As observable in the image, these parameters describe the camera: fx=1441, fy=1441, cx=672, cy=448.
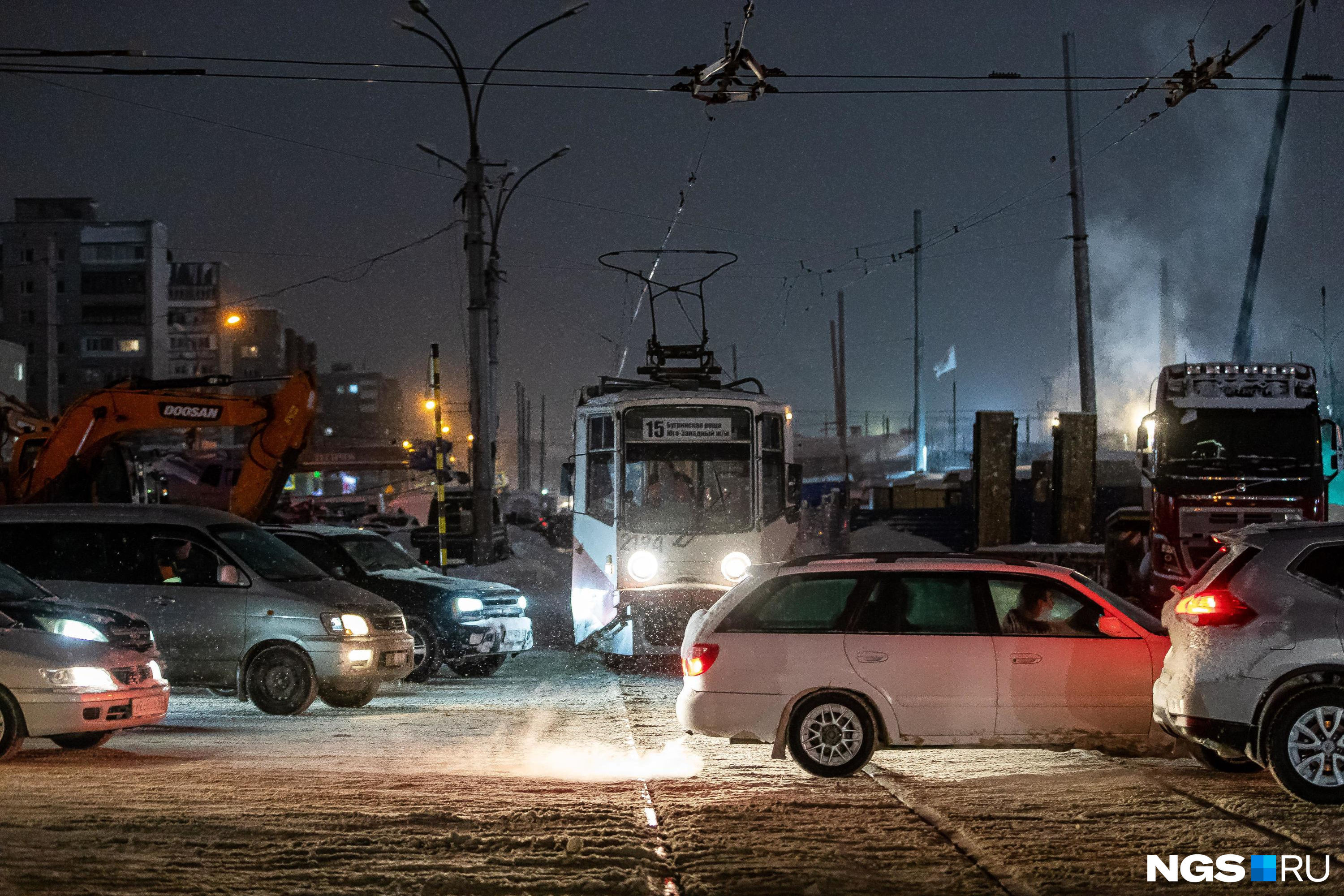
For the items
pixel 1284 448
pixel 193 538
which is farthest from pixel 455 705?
pixel 1284 448

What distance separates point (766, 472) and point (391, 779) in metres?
9.52

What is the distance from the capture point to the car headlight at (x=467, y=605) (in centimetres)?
1700

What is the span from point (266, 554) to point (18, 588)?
325 cm

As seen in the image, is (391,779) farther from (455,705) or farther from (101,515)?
(101,515)

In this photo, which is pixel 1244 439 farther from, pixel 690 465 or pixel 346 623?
pixel 346 623

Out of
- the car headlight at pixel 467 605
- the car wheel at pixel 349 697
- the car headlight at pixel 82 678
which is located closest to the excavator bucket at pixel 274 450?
the car headlight at pixel 467 605

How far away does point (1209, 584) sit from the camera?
872cm

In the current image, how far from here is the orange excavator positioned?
22.9m

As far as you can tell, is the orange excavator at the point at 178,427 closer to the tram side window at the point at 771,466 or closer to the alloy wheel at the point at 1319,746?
the tram side window at the point at 771,466

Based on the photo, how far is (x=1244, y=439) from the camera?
20203 mm

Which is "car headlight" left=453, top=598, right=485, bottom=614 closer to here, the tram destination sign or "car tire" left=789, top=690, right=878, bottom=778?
the tram destination sign

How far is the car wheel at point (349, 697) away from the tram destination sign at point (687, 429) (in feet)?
16.6

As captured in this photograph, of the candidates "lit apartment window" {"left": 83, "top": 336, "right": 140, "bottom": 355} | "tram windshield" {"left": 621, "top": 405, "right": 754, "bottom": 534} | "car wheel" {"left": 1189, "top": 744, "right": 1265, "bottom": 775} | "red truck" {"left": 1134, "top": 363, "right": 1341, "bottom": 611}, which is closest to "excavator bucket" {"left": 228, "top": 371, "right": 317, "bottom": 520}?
"tram windshield" {"left": 621, "top": 405, "right": 754, "bottom": 534}

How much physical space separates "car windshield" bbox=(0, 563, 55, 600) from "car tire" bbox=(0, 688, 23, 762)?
1.17 m
